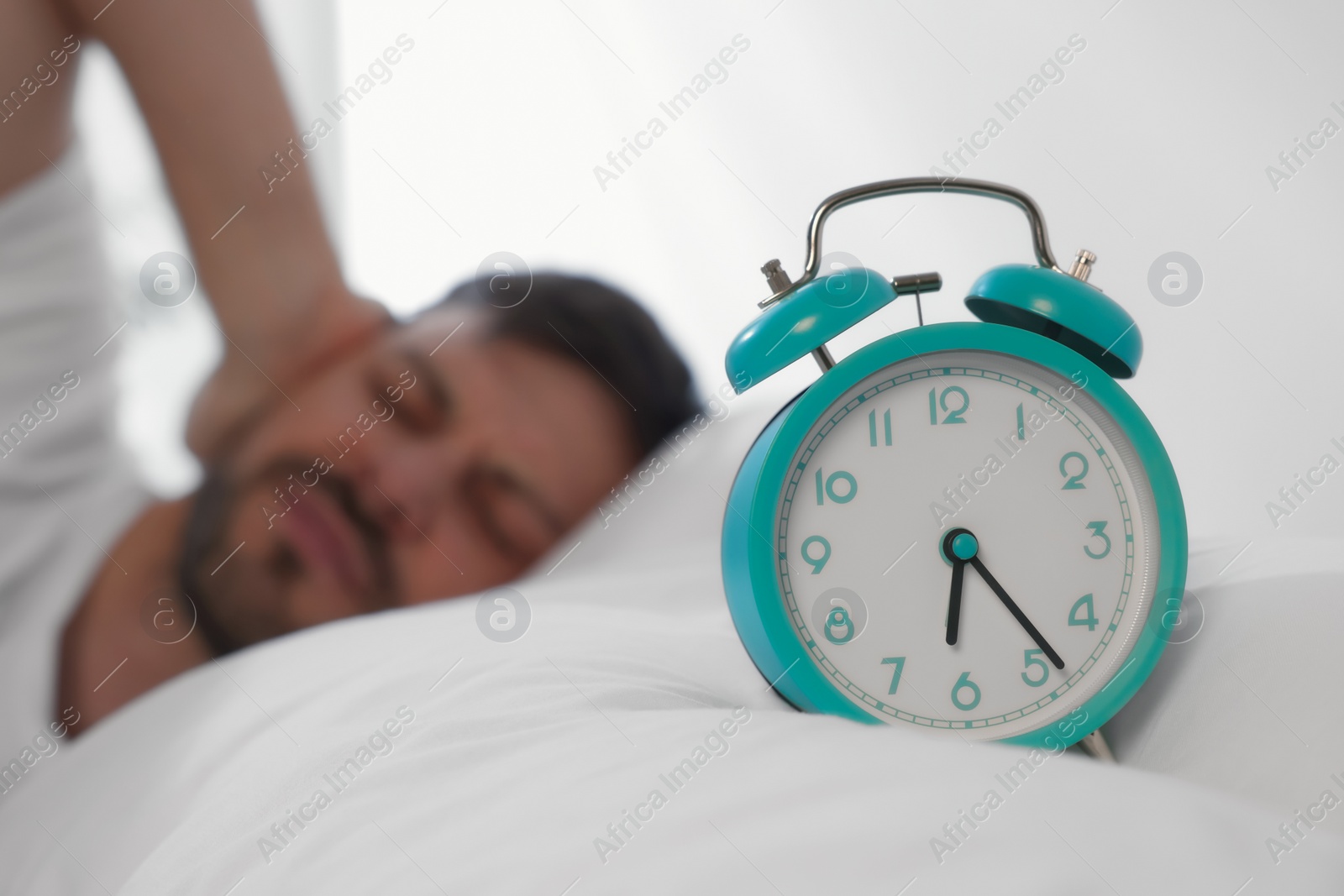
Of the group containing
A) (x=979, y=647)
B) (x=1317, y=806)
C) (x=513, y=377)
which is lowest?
(x=1317, y=806)

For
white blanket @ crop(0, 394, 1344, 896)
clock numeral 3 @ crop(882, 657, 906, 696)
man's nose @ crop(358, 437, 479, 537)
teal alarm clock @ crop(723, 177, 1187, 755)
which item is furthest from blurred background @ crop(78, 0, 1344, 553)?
clock numeral 3 @ crop(882, 657, 906, 696)

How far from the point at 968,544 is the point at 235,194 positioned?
1320 mm

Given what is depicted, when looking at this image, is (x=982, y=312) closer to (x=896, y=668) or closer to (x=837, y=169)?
(x=896, y=668)

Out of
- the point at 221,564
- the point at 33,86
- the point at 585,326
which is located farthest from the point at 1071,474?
the point at 33,86

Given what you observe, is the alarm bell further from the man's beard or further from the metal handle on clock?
the man's beard

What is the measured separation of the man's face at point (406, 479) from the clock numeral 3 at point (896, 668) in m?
0.81

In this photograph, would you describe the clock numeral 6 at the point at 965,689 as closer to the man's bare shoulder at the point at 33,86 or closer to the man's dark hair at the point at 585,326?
the man's dark hair at the point at 585,326

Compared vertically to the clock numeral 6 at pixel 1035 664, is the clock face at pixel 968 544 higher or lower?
higher

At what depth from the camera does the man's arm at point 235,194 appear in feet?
4.31

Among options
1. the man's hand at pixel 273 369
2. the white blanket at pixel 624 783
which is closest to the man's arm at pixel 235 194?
the man's hand at pixel 273 369

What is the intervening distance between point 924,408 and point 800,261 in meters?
0.68

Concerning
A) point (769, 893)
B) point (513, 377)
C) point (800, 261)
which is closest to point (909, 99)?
point (800, 261)

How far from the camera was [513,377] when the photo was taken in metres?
1.36

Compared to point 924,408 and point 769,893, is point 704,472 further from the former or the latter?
point 769,893
